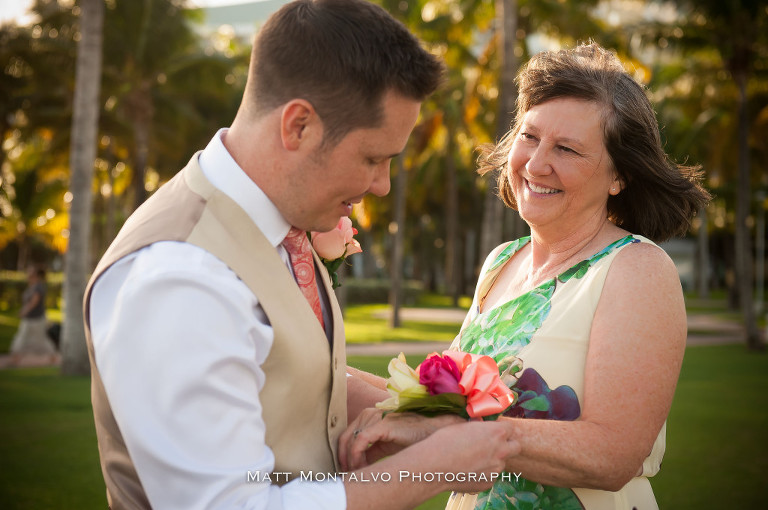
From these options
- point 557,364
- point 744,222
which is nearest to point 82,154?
point 557,364

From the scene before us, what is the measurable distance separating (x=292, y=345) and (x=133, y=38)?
88.2 feet

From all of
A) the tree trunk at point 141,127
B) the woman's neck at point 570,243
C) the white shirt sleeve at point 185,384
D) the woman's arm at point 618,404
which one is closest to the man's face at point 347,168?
the white shirt sleeve at point 185,384

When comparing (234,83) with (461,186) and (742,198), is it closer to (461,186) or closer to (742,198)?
(461,186)

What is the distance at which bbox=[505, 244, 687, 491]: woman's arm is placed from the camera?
236cm

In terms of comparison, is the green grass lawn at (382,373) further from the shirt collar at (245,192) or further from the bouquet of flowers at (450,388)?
the shirt collar at (245,192)

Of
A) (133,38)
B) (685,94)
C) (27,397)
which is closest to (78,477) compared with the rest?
(27,397)

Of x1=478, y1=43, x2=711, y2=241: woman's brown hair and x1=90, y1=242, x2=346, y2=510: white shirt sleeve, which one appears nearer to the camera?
x1=90, y1=242, x2=346, y2=510: white shirt sleeve

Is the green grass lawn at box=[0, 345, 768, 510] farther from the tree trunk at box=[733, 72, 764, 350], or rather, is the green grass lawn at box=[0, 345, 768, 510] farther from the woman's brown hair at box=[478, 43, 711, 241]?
the tree trunk at box=[733, 72, 764, 350]

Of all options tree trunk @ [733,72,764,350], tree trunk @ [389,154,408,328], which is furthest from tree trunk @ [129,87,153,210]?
tree trunk @ [733,72,764,350]

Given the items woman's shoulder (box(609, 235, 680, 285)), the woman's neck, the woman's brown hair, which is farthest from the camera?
the woman's neck

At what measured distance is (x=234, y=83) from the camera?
1302 inches

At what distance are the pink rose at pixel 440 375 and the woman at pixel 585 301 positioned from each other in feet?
0.40

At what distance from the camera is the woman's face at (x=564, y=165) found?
2.93 m

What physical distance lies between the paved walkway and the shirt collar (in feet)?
34.3
